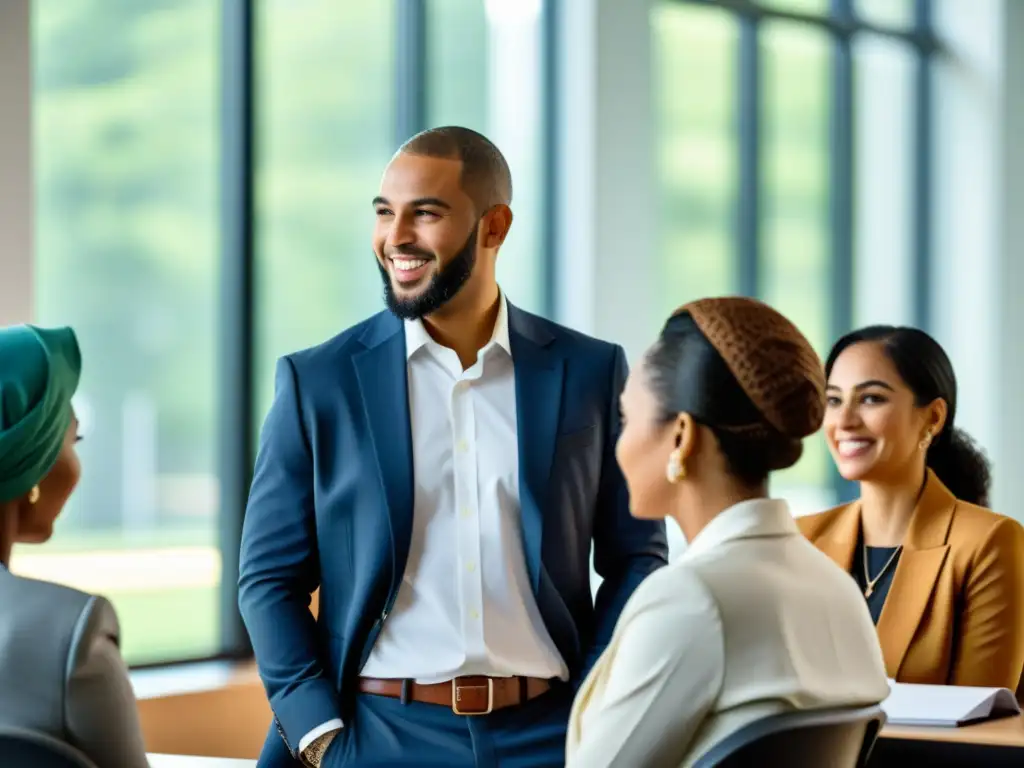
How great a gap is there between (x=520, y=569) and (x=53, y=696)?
2.96 ft

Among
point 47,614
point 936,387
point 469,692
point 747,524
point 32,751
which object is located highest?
point 936,387

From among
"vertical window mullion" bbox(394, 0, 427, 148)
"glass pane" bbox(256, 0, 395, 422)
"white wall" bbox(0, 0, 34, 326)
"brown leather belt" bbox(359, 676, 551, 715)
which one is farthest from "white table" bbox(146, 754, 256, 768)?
"vertical window mullion" bbox(394, 0, 427, 148)

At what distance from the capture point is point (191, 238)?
17.4 ft

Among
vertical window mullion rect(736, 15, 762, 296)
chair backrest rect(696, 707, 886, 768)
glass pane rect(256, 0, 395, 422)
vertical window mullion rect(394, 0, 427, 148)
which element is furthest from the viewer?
vertical window mullion rect(736, 15, 762, 296)

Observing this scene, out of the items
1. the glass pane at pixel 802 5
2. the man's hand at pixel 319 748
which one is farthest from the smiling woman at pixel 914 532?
the glass pane at pixel 802 5

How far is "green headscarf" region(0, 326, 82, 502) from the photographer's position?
1731 millimetres

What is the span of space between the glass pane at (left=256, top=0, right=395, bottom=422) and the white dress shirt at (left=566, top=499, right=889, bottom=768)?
159 inches

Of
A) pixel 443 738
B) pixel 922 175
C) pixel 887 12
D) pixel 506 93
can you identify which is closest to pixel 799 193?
pixel 922 175

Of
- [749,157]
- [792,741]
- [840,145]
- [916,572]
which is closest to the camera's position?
[792,741]

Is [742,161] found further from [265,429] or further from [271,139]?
[265,429]

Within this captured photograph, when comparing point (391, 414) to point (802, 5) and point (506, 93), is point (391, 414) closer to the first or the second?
point (506, 93)

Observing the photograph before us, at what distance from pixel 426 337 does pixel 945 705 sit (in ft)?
3.66

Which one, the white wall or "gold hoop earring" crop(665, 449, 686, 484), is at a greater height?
the white wall

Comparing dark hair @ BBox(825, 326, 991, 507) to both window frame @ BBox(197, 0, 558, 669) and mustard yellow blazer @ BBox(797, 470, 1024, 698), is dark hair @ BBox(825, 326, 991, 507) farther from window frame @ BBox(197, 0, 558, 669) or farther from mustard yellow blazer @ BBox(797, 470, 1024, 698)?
window frame @ BBox(197, 0, 558, 669)
